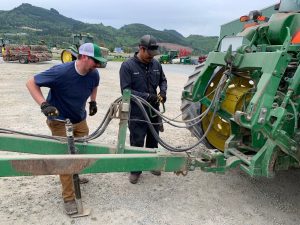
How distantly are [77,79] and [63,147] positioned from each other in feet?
2.43

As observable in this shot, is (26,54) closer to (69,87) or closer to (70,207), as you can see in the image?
(69,87)

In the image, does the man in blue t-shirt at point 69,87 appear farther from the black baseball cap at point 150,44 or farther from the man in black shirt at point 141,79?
the black baseball cap at point 150,44

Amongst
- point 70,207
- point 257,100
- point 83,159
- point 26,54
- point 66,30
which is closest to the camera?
point 83,159

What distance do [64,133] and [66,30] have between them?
101 meters

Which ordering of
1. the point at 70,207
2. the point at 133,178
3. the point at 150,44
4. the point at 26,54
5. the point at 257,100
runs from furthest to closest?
the point at 26,54 < the point at 133,178 < the point at 150,44 < the point at 70,207 < the point at 257,100

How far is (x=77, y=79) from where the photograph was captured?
336cm

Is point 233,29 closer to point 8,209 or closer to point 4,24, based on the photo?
point 8,209

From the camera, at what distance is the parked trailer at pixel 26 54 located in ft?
74.5

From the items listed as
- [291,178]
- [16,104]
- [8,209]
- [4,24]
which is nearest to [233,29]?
[16,104]

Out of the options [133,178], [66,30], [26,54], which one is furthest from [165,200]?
[66,30]

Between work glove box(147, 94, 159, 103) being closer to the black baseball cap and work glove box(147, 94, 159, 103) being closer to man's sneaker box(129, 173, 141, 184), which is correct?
the black baseball cap

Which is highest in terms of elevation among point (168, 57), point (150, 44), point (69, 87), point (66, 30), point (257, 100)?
point (150, 44)

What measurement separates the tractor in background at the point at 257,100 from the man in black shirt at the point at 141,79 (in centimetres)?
43

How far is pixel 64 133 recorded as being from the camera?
3426mm
